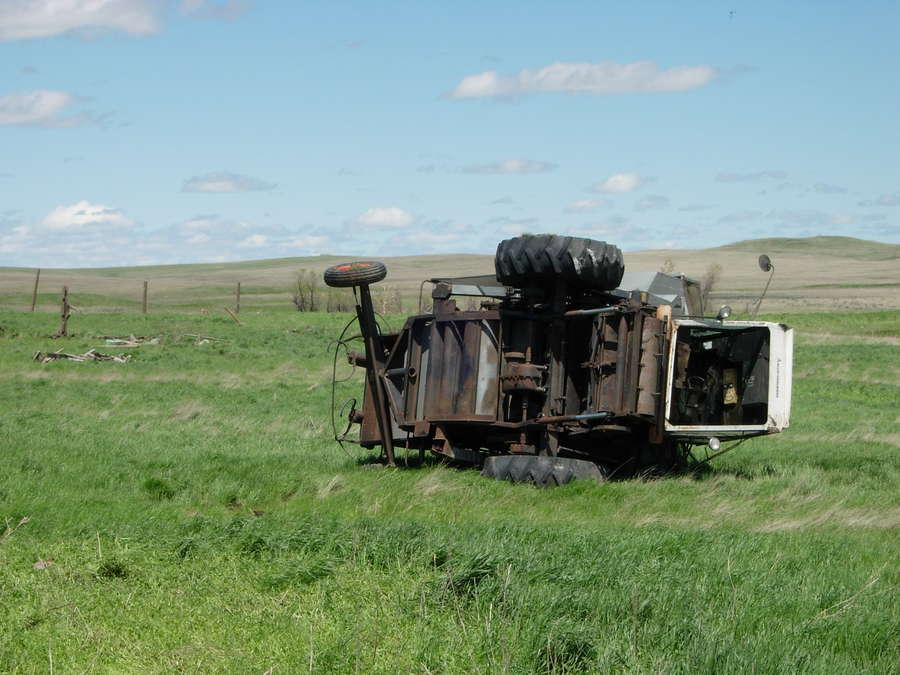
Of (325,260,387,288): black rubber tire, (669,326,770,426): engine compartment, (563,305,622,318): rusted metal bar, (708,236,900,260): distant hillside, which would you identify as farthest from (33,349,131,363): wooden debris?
(708,236,900,260): distant hillside

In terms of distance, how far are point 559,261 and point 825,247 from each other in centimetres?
15607

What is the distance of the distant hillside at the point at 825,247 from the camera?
146 m

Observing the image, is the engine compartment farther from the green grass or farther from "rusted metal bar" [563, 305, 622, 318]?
"rusted metal bar" [563, 305, 622, 318]

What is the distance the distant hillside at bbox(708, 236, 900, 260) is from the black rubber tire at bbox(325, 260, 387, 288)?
134278 millimetres

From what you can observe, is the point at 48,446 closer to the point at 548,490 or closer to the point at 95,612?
the point at 548,490

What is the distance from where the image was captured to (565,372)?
1219 centimetres

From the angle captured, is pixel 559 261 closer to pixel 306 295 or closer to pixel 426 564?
pixel 426 564

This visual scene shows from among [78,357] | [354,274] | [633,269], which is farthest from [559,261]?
[633,269]

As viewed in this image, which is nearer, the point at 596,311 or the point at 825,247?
the point at 596,311

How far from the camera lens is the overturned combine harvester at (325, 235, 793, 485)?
38.6 feet

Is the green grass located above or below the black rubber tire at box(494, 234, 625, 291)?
below

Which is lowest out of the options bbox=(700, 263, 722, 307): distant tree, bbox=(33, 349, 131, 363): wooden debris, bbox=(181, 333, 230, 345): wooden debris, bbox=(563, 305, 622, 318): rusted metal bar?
bbox=(33, 349, 131, 363): wooden debris

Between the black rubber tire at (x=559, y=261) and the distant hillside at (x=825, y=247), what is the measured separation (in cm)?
13449

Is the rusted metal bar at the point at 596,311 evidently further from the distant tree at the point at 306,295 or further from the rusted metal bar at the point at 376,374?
the distant tree at the point at 306,295
